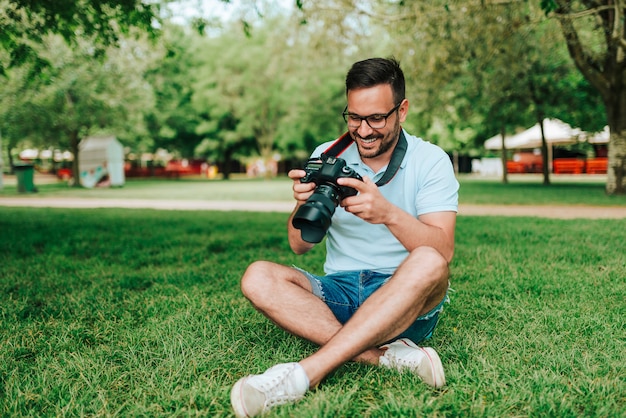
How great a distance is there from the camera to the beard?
8.43 feet

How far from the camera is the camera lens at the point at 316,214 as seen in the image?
212 cm

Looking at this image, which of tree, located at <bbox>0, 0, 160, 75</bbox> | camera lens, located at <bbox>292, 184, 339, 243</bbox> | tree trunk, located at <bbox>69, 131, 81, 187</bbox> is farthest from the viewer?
tree trunk, located at <bbox>69, 131, 81, 187</bbox>

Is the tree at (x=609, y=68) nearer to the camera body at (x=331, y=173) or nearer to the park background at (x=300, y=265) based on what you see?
the park background at (x=300, y=265)

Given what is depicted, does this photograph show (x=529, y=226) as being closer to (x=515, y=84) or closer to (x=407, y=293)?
(x=407, y=293)

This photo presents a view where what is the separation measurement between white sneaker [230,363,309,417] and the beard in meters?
1.10

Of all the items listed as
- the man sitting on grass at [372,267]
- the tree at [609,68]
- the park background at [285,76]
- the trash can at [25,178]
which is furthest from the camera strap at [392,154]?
the trash can at [25,178]

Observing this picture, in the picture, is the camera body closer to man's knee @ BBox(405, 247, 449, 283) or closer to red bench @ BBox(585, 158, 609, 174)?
man's knee @ BBox(405, 247, 449, 283)

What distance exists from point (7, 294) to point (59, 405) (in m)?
2.20

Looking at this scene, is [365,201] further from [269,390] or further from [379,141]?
[269,390]

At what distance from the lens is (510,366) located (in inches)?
97.7

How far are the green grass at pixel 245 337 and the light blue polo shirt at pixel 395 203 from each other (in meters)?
0.54

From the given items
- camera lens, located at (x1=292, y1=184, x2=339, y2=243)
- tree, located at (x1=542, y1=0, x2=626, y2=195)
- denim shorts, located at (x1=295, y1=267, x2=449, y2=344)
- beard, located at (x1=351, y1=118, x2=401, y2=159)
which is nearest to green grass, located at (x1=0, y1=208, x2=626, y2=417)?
denim shorts, located at (x1=295, y1=267, x2=449, y2=344)

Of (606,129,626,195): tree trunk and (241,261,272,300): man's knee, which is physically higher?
(606,129,626,195): tree trunk

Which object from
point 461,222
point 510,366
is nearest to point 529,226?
point 461,222
